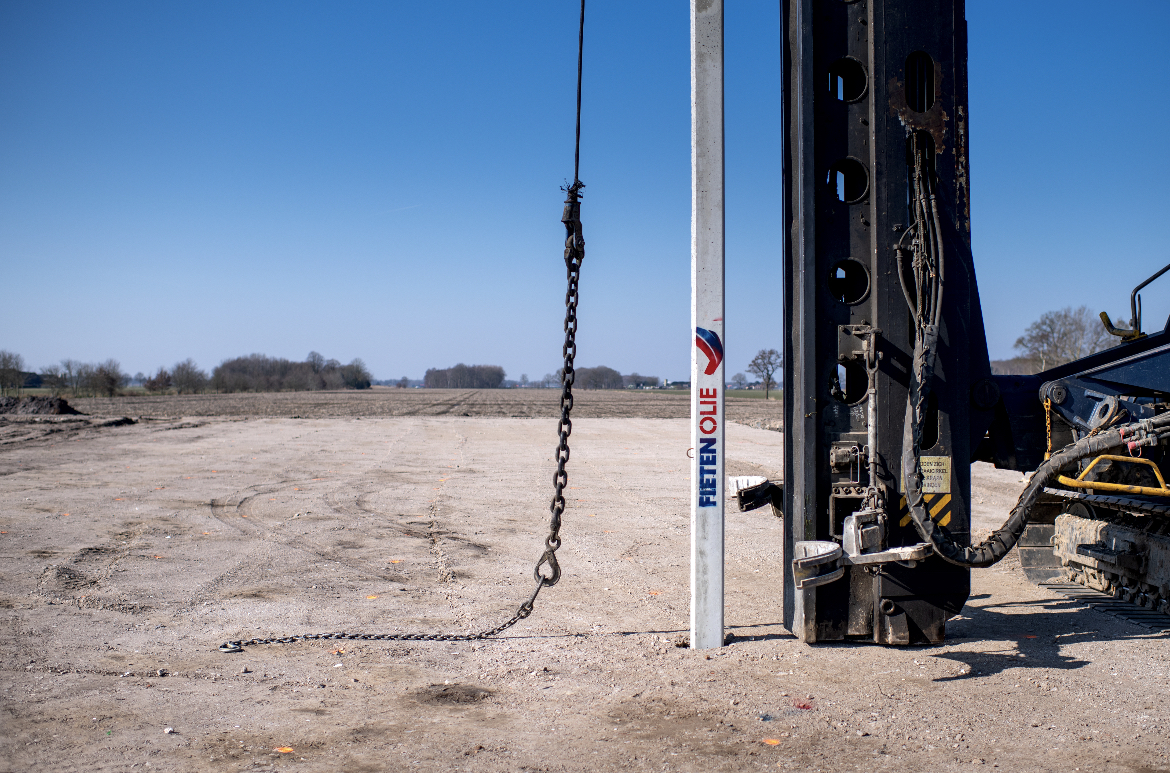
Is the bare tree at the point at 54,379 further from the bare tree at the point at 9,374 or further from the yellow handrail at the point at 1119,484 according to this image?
the yellow handrail at the point at 1119,484

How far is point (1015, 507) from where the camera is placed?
4.72 meters

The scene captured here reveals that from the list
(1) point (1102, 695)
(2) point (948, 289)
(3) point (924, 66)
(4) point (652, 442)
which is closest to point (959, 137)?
(3) point (924, 66)

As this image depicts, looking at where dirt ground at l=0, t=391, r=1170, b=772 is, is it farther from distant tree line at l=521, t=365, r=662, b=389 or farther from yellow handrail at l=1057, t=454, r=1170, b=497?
distant tree line at l=521, t=365, r=662, b=389

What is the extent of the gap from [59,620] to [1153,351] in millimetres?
8205

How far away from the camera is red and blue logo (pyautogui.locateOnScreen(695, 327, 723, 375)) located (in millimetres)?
5008

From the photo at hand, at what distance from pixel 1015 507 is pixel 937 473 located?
1.64ft

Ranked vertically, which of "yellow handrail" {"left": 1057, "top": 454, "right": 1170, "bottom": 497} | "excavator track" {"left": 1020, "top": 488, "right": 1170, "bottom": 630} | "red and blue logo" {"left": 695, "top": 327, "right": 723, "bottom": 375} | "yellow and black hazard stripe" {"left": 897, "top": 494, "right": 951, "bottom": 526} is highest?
"red and blue logo" {"left": 695, "top": 327, "right": 723, "bottom": 375}

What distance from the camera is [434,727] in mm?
3873

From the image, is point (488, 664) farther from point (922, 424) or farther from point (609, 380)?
point (609, 380)

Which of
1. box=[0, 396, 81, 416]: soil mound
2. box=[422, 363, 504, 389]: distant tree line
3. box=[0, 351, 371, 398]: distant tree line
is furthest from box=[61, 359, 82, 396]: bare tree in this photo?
box=[422, 363, 504, 389]: distant tree line

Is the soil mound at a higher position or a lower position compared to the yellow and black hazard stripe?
higher

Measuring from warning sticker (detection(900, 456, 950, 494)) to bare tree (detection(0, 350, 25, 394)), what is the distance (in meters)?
66.9

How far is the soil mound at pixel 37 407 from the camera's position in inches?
1212

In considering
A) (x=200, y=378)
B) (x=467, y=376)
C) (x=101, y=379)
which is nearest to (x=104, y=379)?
(x=101, y=379)
